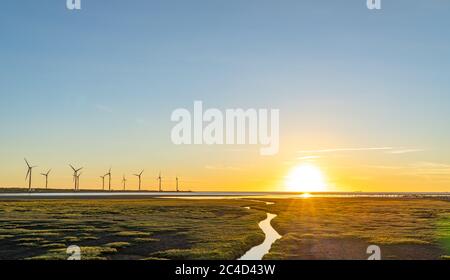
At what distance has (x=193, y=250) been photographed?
86.4 ft

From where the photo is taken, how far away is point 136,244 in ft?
97.1

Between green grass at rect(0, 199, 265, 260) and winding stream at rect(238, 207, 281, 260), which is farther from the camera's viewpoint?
green grass at rect(0, 199, 265, 260)

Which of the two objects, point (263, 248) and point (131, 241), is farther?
point (131, 241)

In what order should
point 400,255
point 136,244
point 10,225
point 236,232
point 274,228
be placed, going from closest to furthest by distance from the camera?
point 400,255
point 136,244
point 236,232
point 274,228
point 10,225

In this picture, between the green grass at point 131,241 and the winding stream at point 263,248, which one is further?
the green grass at point 131,241

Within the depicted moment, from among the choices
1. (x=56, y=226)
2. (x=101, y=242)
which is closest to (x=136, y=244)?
(x=101, y=242)
